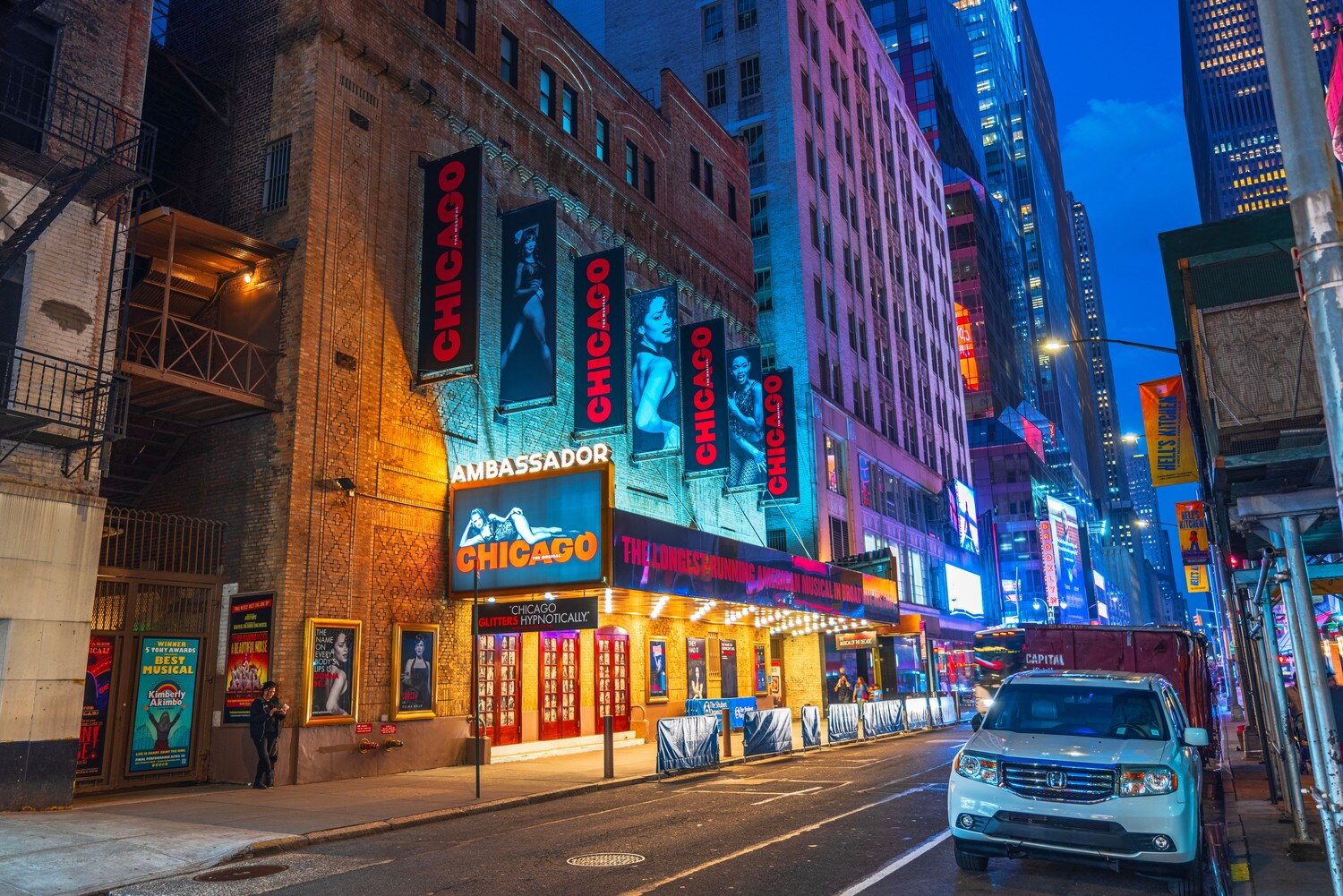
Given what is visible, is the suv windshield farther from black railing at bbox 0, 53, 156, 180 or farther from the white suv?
black railing at bbox 0, 53, 156, 180

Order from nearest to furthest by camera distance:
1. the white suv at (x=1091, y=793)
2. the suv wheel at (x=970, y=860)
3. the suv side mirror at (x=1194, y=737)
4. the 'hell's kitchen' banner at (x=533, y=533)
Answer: the white suv at (x=1091, y=793) → the suv side mirror at (x=1194, y=737) → the suv wheel at (x=970, y=860) → the 'hell's kitchen' banner at (x=533, y=533)

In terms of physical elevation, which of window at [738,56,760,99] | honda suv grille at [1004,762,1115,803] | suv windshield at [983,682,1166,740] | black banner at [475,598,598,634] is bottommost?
honda suv grille at [1004,762,1115,803]

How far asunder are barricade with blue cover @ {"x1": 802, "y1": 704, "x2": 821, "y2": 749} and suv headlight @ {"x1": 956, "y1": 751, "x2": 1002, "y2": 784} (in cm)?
1532

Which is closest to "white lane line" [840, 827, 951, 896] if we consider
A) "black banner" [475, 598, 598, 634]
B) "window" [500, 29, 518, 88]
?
"black banner" [475, 598, 598, 634]

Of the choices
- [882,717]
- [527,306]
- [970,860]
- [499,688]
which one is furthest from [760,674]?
Result: [970,860]

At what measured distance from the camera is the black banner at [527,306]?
73.0ft

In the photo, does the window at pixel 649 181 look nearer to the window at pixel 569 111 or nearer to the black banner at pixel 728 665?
the window at pixel 569 111

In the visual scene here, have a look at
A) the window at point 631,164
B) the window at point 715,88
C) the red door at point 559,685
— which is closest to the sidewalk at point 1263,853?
the red door at point 559,685

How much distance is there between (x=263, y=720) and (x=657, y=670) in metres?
14.0

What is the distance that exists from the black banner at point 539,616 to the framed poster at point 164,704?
5230mm

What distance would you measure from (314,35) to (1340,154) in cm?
1848

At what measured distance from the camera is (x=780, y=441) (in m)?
34.8

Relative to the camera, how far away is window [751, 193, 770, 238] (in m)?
45.0

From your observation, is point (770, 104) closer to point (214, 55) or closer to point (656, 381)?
point (656, 381)
